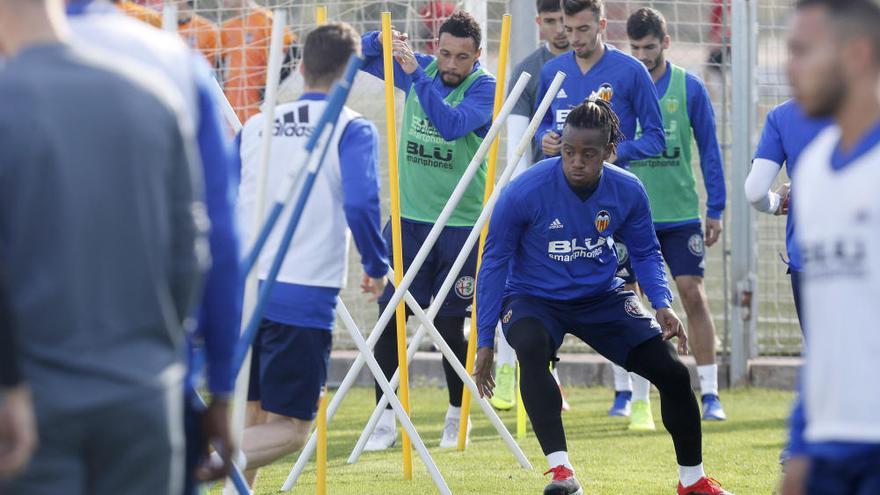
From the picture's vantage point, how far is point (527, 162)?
8.94 metres

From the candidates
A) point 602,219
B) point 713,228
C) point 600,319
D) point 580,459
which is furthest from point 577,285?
point 713,228

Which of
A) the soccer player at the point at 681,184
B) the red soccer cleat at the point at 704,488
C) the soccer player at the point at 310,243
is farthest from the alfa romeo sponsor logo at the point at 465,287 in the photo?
the soccer player at the point at 310,243

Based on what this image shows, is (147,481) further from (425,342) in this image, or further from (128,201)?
(425,342)

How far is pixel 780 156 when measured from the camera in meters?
6.24

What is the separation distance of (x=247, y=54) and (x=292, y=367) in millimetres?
6142

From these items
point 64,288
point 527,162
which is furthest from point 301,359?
point 527,162

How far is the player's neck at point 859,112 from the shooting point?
3285 millimetres

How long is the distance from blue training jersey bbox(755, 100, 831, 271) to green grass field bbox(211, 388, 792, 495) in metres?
1.24

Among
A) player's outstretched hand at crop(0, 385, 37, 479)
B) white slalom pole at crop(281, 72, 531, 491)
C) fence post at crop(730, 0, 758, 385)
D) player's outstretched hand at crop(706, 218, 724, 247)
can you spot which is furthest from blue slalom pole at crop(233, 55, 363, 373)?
fence post at crop(730, 0, 758, 385)

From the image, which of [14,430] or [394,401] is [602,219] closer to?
[394,401]

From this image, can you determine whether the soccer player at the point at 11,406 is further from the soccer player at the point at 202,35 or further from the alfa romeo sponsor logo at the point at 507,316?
the soccer player at the point at 202,35

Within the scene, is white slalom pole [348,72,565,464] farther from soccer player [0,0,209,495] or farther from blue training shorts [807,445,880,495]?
soccer player [0,0,209,495]

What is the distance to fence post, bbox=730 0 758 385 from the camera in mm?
10758

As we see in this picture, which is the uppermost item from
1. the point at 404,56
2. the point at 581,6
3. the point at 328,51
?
the point at 581,6
